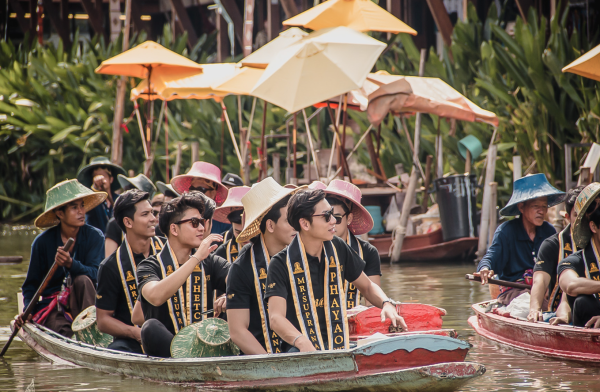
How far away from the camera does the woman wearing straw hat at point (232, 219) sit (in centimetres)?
618

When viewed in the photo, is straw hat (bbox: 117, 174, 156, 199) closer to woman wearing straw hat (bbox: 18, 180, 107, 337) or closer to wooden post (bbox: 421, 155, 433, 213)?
woman wearing straw hat (bbox: 18, 180, 107, 337)

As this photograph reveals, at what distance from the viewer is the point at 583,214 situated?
18.2 feet

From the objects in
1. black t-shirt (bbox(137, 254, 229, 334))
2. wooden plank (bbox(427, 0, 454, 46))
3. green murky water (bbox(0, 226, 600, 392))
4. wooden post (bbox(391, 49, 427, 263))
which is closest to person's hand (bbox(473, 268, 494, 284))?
green murky water (bbox(0, 226, 600, 392))

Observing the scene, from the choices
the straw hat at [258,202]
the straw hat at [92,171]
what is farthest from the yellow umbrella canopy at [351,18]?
the straw hat at [258,202]

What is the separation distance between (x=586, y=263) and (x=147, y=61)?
334 inches

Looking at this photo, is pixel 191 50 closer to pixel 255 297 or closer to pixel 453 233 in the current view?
pixel 453 233

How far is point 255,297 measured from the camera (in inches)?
190

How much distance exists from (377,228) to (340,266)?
8.05 meters

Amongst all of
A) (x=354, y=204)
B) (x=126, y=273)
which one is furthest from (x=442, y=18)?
(x=126, y=273)

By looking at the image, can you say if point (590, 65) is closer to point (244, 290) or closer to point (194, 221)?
point (194, 221)

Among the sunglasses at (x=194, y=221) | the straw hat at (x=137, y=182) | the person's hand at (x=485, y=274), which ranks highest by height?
the sunglasses at (x=194, y=221)

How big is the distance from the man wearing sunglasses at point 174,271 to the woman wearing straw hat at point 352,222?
3.04 ft

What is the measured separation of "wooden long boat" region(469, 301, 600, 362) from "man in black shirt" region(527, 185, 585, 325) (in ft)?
0.38

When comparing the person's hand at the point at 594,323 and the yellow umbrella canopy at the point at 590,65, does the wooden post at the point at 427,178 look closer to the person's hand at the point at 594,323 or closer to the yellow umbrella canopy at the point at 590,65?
the yellow umbrella canopy at the point at 590,65
